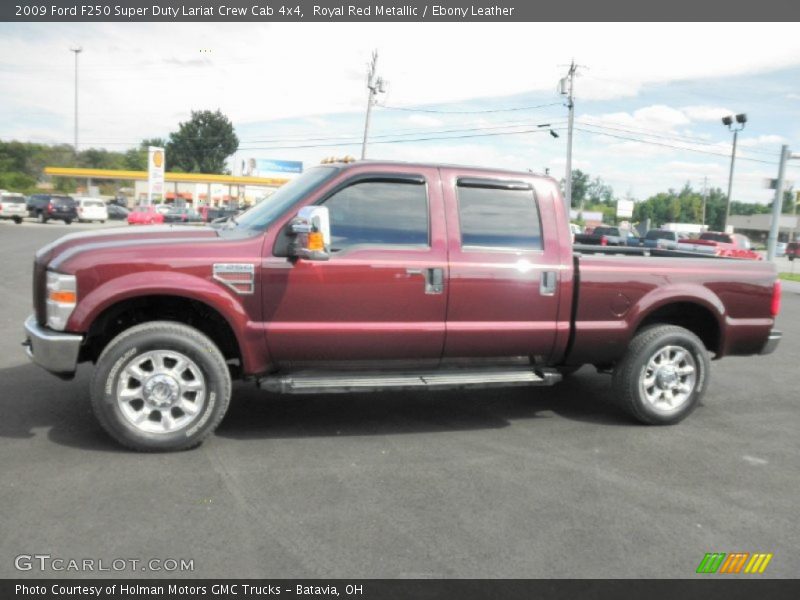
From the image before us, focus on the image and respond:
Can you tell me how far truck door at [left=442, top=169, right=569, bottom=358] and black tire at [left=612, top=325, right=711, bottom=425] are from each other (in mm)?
669

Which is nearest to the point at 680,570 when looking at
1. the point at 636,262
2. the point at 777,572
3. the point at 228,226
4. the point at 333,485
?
the point at 777,572

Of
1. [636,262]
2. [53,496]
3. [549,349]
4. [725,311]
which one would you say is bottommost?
[53,496]

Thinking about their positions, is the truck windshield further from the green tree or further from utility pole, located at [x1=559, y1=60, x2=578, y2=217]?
the green tree

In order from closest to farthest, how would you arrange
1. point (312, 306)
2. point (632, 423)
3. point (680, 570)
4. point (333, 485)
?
point (680, 570) → point (333, 485) → point (312, 306) → point (632, 423)

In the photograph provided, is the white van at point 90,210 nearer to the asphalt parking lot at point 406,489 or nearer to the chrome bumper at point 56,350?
the asphalt parking lot at point 406,489

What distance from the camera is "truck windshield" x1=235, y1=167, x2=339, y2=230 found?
4.70m

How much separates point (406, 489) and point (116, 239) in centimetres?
250

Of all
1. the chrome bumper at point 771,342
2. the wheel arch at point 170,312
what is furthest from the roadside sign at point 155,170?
the chrome bumper at point 771,342

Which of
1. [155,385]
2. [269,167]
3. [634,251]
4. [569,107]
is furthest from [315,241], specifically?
[269,167]

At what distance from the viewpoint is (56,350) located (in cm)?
419

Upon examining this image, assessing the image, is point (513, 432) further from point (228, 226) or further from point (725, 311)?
point (228, 226)

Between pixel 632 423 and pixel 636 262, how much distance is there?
130cm

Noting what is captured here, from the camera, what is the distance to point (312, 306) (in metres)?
4.52
